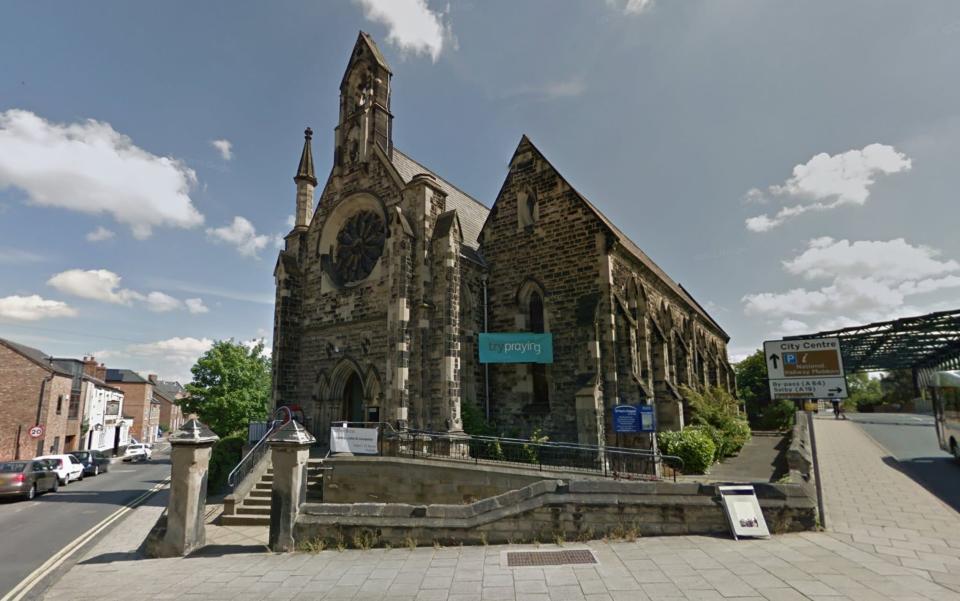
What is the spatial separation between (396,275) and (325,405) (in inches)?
265

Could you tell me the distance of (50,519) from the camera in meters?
13.7

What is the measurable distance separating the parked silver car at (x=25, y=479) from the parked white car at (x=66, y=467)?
88.5 inches

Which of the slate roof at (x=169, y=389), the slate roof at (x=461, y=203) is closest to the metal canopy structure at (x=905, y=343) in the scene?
the slate roof at (x=461, y=203)

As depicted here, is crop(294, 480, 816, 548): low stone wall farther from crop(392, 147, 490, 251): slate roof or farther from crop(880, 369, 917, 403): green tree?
crop(880, 369, 917, 403): green tree

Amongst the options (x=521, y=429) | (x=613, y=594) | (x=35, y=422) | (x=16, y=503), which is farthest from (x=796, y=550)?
(x=35, y=422)

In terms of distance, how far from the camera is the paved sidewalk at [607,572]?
5.65 m

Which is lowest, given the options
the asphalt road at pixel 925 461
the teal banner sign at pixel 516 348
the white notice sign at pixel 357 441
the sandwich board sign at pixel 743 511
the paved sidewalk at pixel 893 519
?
the asphalt road at pixel 925 461

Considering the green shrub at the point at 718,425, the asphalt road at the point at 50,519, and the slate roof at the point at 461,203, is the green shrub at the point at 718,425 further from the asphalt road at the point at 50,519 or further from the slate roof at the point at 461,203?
the asphalt road at the point at 50,519

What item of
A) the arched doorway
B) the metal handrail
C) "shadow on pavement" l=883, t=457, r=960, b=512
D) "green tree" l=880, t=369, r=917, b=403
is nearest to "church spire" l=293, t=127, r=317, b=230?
the arched doorway

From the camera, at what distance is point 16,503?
54.5 feet

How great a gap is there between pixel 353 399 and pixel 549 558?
46.6 feet

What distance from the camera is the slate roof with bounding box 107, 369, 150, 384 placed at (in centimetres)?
6330

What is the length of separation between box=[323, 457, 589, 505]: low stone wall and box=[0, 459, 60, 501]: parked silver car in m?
11.9

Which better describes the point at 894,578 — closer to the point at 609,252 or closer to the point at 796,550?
the point at 796,550
